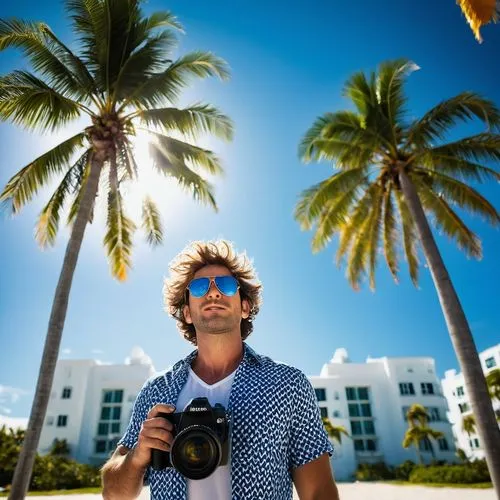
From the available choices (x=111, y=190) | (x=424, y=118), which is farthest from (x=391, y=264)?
(x=111, y=190)

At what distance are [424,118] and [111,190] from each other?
8409mm

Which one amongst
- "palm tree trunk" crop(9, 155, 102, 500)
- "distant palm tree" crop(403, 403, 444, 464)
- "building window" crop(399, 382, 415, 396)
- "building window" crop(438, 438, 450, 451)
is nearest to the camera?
"palm tree trunk" crop(9, 155, 102, 500)

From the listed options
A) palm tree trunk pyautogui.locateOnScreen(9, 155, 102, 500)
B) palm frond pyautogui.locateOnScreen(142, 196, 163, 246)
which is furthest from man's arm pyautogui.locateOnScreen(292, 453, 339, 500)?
palm frond pyautogui.locateOnScreen(142, 196, 163, 246)

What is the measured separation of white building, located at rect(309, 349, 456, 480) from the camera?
A: 141 feet

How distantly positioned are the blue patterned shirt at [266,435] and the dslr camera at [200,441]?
0.16 meters

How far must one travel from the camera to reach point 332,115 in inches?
465

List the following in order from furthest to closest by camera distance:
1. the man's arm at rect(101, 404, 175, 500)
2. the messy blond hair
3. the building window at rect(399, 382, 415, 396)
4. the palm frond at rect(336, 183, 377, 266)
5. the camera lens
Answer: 1. the building window at rect(399, 382, 415, 396)
2. the palm frond at rect(336, 183, 377, 266)
3. the messy blond hair
4. the man's arm at rect(101, 404, 175, 500)
5. the camera lens

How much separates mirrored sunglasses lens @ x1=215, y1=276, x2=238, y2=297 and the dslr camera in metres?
0.84

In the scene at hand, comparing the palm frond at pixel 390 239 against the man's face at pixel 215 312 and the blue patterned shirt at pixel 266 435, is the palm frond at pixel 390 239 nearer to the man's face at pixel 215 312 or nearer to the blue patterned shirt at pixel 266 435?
the man's face at pixel 215 312

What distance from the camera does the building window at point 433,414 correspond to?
44.6 meters

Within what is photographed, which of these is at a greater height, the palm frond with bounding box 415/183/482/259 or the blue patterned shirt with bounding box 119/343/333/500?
the palm frond with bounding box 415/183/482/259

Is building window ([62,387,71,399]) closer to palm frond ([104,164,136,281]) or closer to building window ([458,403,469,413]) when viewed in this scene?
palm frond ([104,164,136,281])

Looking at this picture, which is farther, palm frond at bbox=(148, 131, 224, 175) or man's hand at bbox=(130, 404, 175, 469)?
palm frond at bbox=(148, 131, 224, 175)

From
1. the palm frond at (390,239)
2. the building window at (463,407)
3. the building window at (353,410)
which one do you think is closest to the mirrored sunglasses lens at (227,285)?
the palm frond at (390,239)
